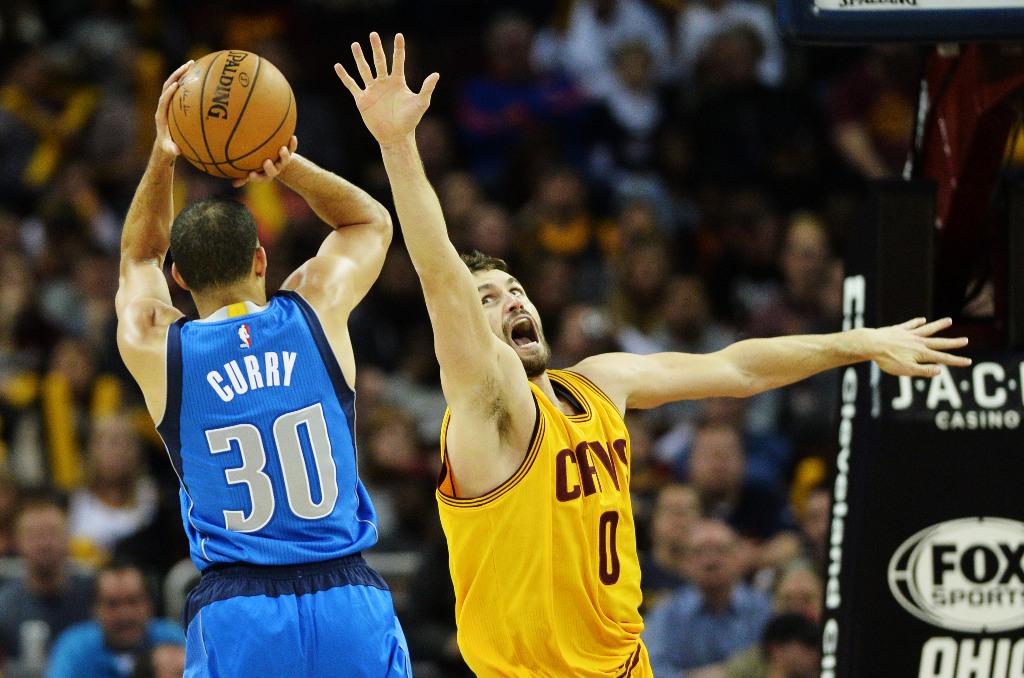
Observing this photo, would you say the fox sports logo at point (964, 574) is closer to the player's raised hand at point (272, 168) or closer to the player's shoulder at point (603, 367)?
the player's shoulder at point (603, 367)

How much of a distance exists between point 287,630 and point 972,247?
110 inches

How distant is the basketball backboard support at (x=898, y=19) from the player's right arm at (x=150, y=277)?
6.89 ft

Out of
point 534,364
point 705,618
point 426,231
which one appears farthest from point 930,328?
point 705,618

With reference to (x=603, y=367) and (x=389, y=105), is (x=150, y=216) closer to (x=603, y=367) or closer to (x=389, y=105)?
(x=389, y=105)

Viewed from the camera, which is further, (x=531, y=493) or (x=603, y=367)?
(x=603, y=367)

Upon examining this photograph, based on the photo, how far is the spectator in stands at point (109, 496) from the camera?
9.27 m

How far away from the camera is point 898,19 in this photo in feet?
14.0

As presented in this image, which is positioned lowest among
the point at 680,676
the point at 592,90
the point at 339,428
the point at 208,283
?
the point at 680,676

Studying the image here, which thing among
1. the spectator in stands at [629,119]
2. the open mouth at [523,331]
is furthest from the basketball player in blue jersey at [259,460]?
the spectator in stands at [629,119]

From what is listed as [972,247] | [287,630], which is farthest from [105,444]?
[972,247]

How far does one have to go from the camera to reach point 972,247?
5.47 meters

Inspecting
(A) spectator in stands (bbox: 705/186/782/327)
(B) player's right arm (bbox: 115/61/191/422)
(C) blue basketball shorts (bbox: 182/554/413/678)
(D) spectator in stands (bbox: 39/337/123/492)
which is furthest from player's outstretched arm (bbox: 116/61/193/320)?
(A) spectator in stands (bbox: 705/186/782/327)

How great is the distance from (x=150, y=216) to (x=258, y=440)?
40.1 inches

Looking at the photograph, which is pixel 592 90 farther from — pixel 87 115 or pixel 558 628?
pixel 558 628
